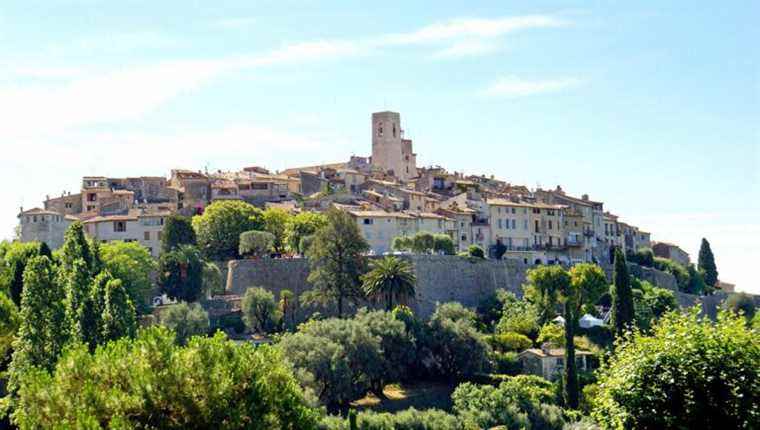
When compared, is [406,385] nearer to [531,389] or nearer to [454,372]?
[454,372]

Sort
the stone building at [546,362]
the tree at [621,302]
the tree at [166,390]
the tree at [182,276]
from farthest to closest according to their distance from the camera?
1. the tree at [182,276]
2. the tree at [621,302]
3. the stone building at [546,362]
4. the tree at [166,390]

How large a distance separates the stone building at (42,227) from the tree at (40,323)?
37.0 metres

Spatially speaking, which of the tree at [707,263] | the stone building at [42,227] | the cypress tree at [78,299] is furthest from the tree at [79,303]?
the tree at [707,263]

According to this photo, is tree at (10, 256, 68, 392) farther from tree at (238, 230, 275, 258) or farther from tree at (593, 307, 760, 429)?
tree at (593, 307, 760, 429)

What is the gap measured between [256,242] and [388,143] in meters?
50.8

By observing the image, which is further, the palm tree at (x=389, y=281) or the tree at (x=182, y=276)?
the tree at (x=182, y=276)

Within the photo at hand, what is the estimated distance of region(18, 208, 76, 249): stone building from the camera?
304ft

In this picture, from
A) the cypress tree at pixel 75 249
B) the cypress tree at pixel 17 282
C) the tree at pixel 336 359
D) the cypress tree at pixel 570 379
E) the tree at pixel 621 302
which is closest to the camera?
the tree at pixel 336 359

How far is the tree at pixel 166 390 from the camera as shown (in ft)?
112

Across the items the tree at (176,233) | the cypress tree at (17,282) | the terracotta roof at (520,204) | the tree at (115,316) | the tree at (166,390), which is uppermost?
the terracotta roof at (520,204)

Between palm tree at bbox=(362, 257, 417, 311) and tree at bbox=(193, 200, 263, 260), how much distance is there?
17.8m

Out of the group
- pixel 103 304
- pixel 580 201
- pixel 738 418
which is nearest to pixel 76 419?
pixel 738 418

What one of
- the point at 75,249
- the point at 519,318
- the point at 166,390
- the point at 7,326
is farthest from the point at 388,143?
the point at 166,390

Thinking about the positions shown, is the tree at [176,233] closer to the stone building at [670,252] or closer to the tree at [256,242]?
the tree at [256,242]
